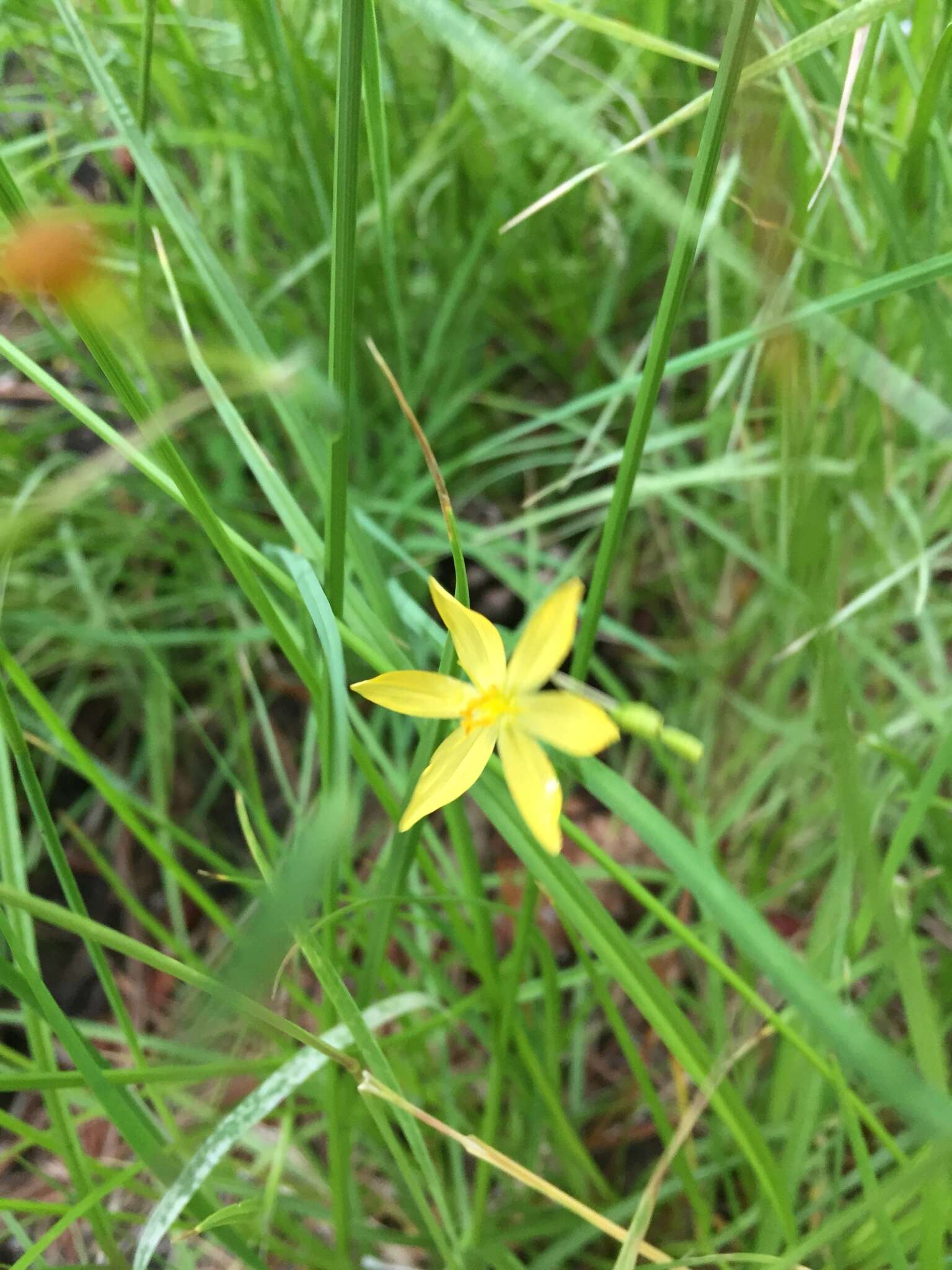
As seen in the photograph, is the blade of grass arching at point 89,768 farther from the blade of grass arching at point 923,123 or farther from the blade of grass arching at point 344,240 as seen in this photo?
the blade of grass arching at point 923,123

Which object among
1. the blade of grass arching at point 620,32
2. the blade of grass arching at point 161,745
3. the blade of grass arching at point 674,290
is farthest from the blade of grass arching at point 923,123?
the blade of grass arching at point 161,745

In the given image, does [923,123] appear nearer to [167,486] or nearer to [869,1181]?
[167,486]

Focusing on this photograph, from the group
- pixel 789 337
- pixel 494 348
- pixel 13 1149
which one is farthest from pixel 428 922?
pixel 494 348

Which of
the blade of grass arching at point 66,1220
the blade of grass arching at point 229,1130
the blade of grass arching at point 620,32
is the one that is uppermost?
the blade of grass arching at point 620,32

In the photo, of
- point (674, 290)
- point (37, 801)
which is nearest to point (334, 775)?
point (37, 801)

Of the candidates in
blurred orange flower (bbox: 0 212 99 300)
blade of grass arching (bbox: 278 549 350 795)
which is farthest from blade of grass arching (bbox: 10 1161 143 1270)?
blurred orange flower (bbox: 0 212 99 300)

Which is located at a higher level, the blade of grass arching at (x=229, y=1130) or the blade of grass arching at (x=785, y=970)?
the blade of grass arching at (x=785, y=970)
